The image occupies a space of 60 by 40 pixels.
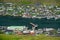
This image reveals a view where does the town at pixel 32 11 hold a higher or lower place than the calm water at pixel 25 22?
higher

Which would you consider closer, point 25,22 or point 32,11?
point 25,22

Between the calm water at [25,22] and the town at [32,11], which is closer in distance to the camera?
the calm water at [25,22]

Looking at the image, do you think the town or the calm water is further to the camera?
the town

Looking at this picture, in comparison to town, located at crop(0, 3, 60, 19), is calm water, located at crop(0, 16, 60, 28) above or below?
below

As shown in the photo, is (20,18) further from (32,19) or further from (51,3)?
(51,3)

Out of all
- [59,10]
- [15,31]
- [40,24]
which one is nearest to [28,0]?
[59,10]
